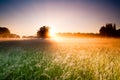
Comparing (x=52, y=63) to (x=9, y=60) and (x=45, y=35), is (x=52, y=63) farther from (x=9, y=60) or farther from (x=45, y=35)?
(x=45, y=35)

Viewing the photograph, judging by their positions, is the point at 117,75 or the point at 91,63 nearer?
the point at 117,75

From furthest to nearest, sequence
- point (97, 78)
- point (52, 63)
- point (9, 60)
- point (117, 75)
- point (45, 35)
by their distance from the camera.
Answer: point (45, 35), point (9, 60), point (52, 63), point (117, 75), point (97, 78)

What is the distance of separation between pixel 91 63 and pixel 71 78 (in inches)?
60.7

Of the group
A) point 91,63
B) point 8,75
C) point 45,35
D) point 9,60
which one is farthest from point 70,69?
point 45,35

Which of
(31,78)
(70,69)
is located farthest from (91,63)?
(31,78)

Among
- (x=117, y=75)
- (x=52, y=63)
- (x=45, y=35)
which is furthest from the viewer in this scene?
(x=45, y=35)

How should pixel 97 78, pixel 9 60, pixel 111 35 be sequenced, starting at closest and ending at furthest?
pixel 97 78 → pixel 9 60 → pixel 111 35

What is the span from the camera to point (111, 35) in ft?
83.5

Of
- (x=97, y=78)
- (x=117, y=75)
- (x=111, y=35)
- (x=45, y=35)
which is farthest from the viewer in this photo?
(x=45, y=35)

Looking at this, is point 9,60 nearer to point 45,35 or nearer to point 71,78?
point 71,78

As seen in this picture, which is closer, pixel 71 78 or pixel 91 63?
pixel 71 78

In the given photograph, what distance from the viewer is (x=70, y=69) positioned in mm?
6906

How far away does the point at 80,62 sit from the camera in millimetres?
7746

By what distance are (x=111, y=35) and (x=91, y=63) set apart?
721 inches
